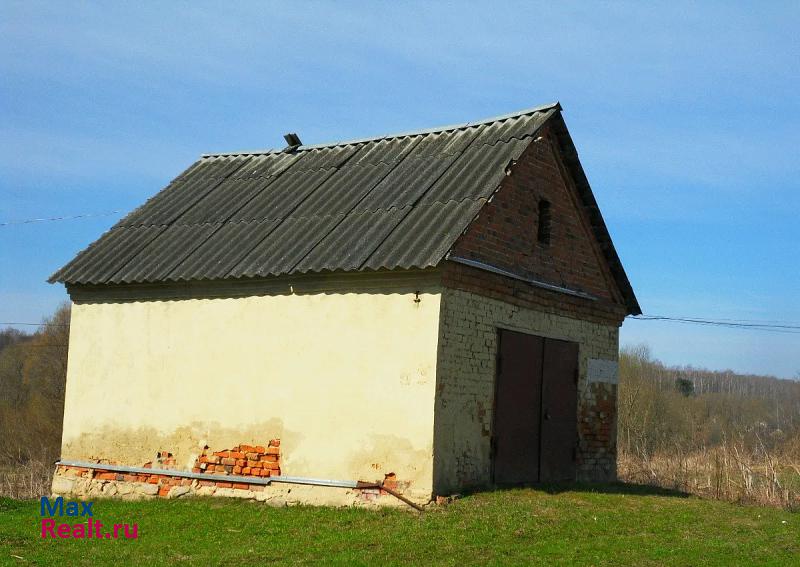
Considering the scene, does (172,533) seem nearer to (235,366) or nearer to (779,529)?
(235,366)

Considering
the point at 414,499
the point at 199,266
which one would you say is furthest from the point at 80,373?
the point at 414,499

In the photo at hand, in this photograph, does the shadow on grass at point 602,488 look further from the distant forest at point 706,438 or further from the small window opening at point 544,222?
the small window opening at point 544,222

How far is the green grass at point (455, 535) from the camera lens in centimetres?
895

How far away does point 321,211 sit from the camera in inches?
539

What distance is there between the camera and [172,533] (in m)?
10.6

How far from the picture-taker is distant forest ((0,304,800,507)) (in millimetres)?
15391

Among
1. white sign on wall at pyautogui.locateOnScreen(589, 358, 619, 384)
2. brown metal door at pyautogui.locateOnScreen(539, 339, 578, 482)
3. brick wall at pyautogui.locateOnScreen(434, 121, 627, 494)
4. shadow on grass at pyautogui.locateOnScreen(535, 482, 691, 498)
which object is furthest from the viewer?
white sign on wall at pyautogui.locateOnScreen(589, 358, 619, 384)

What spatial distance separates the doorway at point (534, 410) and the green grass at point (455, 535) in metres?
0.79

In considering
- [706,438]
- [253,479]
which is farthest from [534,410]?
[706,438]

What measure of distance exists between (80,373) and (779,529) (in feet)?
34.8

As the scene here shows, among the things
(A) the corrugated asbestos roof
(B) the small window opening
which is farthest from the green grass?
(B) the small window opening

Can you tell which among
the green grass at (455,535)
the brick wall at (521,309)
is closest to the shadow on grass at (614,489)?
the green grass at (455,535)

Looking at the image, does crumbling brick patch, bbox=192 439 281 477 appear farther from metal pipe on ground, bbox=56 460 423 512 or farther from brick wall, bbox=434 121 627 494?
brick wall, bbox=434 121 627 494

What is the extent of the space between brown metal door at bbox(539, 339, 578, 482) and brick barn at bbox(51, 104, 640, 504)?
0.13 ft
